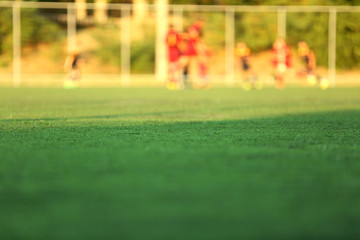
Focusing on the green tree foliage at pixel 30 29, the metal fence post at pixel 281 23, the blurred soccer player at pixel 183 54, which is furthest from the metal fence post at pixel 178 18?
the green tree foliage at pixel 30 29

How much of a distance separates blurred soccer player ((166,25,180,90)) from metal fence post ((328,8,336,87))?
21.6 feet

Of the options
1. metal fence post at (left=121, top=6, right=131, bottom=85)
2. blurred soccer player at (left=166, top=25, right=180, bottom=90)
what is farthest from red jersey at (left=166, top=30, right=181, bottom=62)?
metal fence post at (left=121, top=6, right=131, bottom=85)

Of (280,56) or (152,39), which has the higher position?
(152,39)

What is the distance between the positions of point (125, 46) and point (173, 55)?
15.6 ft

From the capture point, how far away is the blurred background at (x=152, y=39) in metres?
24.9

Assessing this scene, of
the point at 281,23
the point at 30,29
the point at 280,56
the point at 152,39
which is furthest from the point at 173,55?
the point at 30,29

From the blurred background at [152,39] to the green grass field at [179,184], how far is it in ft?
60.6

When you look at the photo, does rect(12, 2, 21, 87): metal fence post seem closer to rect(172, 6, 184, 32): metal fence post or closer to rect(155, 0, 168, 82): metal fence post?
rect(155, 0, 168, 82): metal fence post

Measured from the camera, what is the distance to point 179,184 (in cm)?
355

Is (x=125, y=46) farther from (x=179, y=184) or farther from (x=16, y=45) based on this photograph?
(x=179, y=184)

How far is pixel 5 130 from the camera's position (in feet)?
22.9

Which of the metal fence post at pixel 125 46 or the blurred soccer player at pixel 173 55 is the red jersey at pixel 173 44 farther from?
the metal fence post at pixel 125 46

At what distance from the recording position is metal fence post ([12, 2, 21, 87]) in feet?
79.3

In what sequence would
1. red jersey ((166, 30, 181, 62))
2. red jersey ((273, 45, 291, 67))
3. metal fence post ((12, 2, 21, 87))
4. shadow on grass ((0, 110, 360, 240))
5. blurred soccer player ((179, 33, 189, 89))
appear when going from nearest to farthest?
shadow on grass ((0, 110, 360, 240)) → red jersey ((166, 30, 181, 62)) → blurred soccer player ((179, 33, 189, 89)) → red jersey ((273, 45, 291, 67)) → metal fence post ((12, 2, 21, 87))
